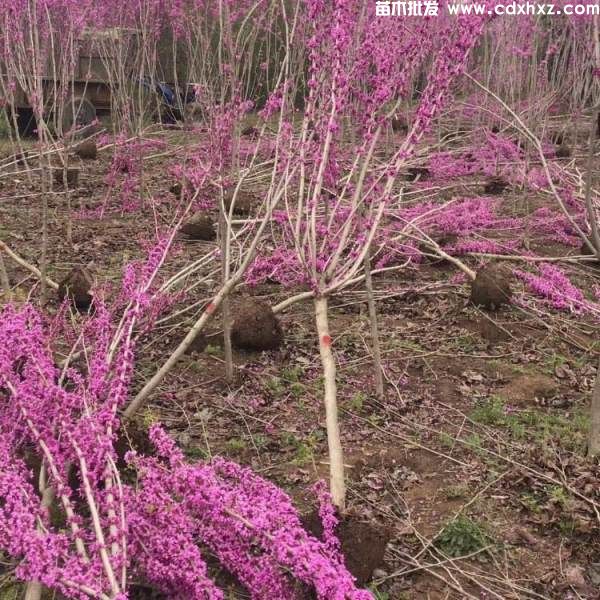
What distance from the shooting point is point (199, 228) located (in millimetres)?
6484

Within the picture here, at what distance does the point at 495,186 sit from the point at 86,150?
558 cm

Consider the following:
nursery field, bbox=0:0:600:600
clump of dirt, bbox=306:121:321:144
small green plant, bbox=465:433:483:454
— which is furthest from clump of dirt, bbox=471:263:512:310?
clump of dirt, bbox=306:121:321:144

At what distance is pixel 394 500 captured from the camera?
3.07 meters

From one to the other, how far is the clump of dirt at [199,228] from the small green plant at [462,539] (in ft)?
13.9

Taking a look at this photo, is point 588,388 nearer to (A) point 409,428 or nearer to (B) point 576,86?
(A) point 409,428

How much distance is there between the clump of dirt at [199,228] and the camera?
6488 mm

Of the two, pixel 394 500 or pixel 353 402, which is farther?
pixel 353 402

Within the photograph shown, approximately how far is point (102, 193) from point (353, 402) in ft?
17.5

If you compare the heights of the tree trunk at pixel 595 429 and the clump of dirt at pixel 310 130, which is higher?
the clump of dirt at pixel 310 130

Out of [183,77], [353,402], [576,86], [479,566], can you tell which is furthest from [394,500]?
[183,77]

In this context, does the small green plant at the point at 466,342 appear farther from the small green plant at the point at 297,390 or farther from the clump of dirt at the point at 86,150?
the clump of dirt at the point at 86,150

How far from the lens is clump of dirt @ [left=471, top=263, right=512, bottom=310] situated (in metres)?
5.00

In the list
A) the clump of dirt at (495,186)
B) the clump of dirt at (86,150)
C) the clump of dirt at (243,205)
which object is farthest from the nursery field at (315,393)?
the clump of dirt at (86,150)

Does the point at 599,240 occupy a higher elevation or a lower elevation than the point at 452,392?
higher
